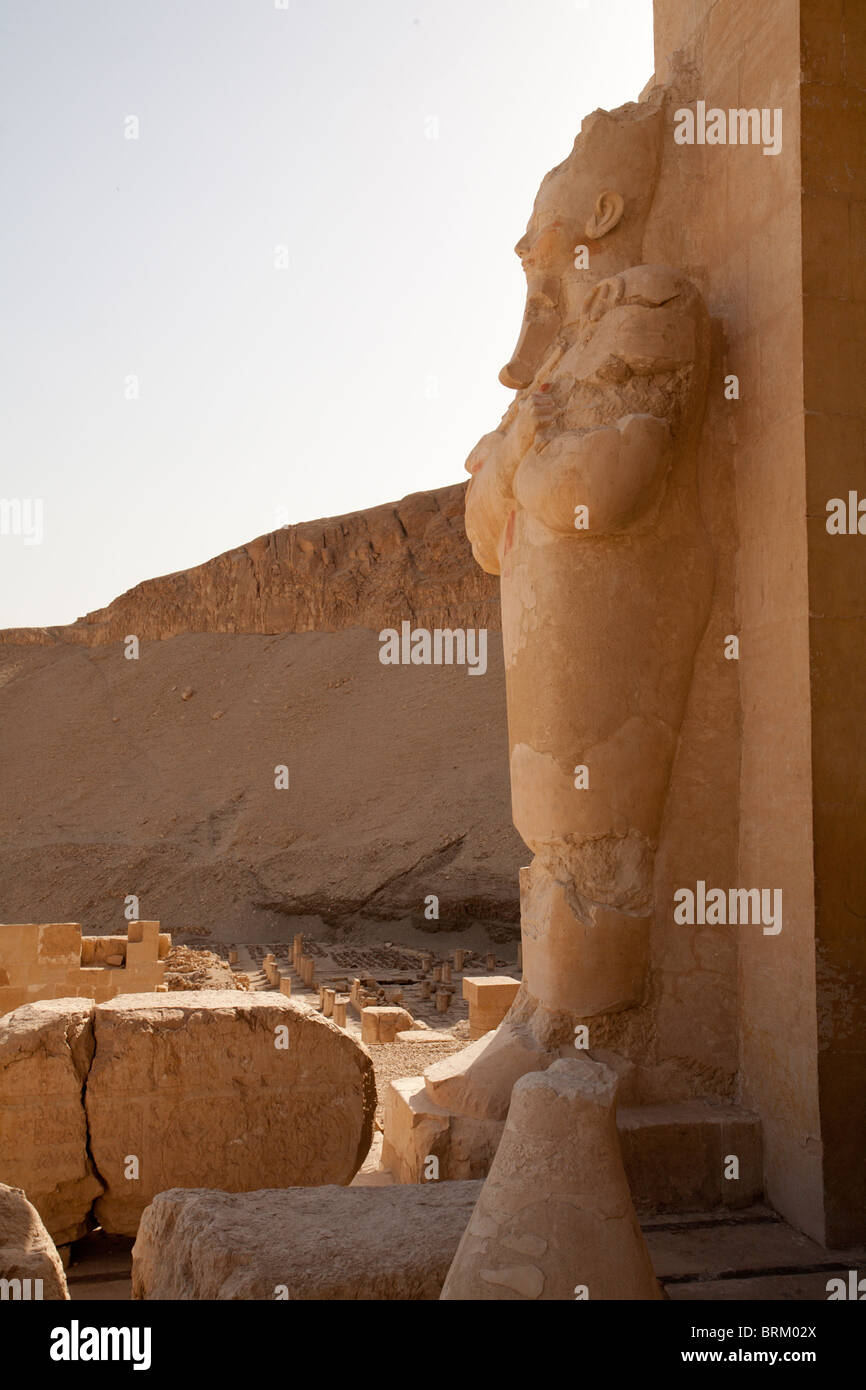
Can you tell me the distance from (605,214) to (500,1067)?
2.93 metres

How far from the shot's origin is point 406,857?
72.0 ft

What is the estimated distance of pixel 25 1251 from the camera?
7.64ft

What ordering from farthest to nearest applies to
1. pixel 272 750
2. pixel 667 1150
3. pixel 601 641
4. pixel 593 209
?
pixel 272 750, pixel 593 209, pixel 601 641, pixel 667 1150

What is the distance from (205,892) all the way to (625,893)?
2133 centimetres

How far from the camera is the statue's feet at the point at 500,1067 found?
3418mm

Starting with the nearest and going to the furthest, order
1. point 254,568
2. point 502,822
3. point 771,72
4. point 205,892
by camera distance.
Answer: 1. point 771,72
2. point 502,822
3. point 205,892
4. point 254,568

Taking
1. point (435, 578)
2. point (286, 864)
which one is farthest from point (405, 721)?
point (435, 578)

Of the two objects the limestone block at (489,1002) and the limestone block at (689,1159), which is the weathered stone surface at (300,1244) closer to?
the limestone block at (689,1159)

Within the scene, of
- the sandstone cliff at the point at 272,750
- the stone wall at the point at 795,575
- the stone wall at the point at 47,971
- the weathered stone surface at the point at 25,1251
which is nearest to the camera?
the weathered stone surface at the point at 25,1251

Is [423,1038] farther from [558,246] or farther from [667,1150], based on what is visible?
[558,246]

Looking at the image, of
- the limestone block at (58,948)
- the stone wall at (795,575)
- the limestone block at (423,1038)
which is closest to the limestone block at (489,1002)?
the limestone block at (423,1038)

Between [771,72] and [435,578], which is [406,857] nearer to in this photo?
[435,578]

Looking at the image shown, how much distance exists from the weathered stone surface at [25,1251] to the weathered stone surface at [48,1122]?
3.41ft

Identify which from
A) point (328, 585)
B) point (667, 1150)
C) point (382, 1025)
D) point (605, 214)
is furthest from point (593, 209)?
point (328, 585)
